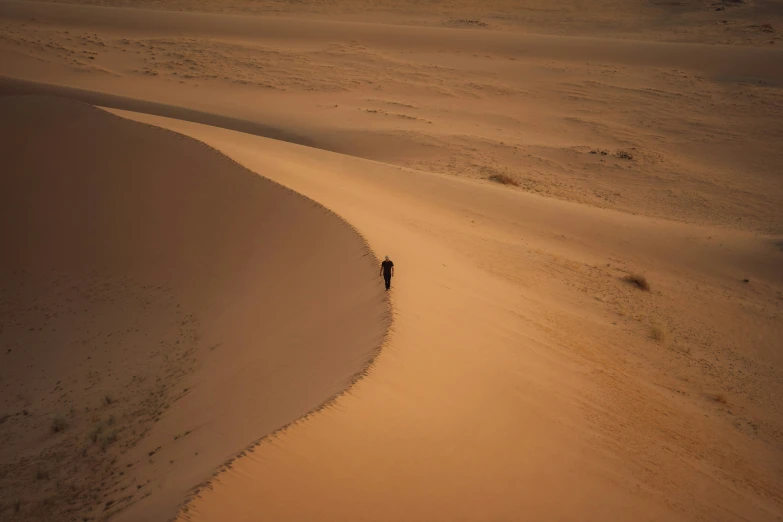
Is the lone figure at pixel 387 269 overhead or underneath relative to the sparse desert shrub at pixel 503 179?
overhead

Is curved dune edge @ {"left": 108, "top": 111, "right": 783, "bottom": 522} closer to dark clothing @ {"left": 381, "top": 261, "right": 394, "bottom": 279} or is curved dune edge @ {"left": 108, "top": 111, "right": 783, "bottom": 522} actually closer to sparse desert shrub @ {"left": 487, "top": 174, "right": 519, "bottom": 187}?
dark clothing @ {"left": 381, "top": 261, "right": 394, "bottom": 279}

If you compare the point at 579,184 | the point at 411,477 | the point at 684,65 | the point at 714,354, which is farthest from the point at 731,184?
the point at 411,477

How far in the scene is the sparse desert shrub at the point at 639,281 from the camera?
13.9 metres

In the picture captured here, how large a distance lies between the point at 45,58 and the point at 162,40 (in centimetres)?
631

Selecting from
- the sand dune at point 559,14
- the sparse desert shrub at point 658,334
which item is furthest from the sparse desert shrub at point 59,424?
the sand dune at point 559,14

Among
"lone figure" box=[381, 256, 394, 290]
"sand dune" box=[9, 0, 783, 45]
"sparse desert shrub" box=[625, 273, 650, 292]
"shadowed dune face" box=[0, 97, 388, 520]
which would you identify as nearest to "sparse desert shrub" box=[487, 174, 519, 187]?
"sparse desert shrub" box=[625, 273, 650, 292]

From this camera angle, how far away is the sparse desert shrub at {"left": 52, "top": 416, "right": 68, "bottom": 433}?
839 cm

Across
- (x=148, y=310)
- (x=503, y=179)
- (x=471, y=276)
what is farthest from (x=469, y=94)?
(x=148, y=310)

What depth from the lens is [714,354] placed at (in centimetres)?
1184

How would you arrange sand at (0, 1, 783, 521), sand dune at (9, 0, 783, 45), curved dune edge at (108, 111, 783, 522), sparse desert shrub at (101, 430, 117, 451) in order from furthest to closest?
1. sand dune at (9, 0, 783, 45)
2. sparse desert shrub at (101, 430, 117, 451)
3. sand at (0, 1, 783, 521)
4. curved dune edge at (108, 111, 783, 522)

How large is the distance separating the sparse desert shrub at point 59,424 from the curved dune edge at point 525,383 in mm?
4008

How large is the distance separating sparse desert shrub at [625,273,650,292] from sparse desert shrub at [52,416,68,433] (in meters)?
10.9

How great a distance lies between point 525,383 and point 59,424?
19.5 ft

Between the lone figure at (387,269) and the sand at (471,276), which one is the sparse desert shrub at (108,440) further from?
the lone figure at (387,269)
